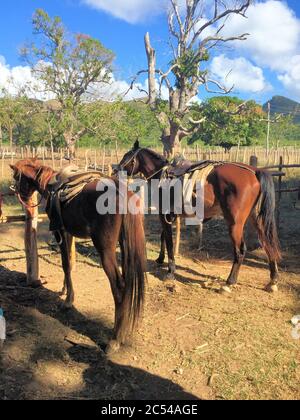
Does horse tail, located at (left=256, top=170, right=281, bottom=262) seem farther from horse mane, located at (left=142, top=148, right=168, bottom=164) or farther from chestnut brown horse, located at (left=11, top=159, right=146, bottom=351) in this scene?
chestnut brown horse, located at (left=11, top=159, right=146, bottom=351)

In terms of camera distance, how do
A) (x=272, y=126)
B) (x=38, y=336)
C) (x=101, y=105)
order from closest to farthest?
(x=38, y=336) → (x=101, y=105) → (x=272, y=126)

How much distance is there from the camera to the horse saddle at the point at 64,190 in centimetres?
392

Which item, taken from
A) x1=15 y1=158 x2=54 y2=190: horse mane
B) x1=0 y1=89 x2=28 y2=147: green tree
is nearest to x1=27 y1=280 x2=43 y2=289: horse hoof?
x1=15 y1=158 x2=54 y2=190: horse mane

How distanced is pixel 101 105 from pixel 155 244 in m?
18.8

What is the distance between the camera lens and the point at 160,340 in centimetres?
378

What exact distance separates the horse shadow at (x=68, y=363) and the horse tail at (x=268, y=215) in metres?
2.65

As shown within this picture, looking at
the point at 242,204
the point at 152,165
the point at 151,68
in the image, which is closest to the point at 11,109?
the point at 151,68

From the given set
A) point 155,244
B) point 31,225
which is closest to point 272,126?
point 155,244

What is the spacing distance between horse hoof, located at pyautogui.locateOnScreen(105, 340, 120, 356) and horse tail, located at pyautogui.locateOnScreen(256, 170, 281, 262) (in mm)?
2735

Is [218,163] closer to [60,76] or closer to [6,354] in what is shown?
[6,354]

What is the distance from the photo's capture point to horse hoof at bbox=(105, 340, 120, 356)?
11.4ft

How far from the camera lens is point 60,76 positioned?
24.7m

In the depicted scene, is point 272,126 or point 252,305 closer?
point 252,305

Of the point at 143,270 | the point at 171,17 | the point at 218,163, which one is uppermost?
the point at 171,17
